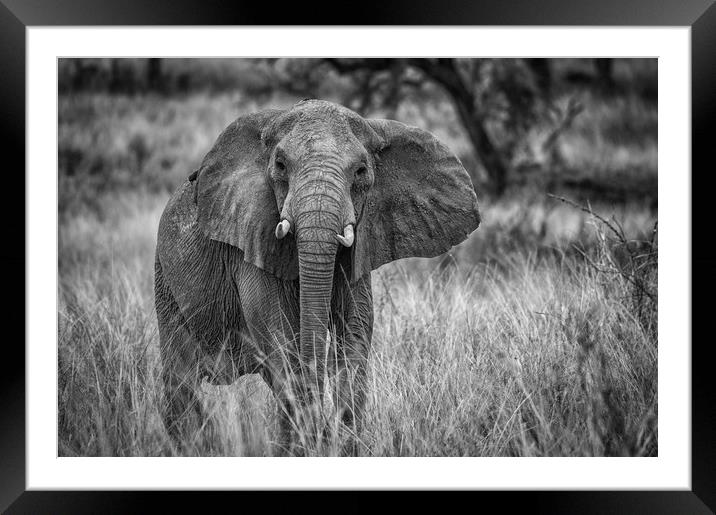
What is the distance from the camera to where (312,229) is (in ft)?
18.4

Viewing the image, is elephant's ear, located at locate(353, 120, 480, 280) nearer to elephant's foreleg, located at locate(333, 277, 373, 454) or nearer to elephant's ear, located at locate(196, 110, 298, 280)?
elephant's foreleg, located at locate(333, 277, 373, 454)

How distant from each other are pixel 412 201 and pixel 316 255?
904 millimetres

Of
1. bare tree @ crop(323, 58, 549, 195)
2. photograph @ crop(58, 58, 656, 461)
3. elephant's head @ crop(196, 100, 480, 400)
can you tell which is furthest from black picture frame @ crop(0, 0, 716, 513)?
bare tree @ crop(323, 58, 549, 195)

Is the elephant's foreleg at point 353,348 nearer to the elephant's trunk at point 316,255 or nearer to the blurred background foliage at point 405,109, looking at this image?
the elephant's trunk at point 316,255

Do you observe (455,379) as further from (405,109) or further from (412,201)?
(405,109)

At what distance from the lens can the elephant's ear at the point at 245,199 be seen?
19.9ft

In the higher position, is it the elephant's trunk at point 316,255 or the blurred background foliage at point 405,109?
the blurred background foliage at point 405,109

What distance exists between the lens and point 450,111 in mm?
14445

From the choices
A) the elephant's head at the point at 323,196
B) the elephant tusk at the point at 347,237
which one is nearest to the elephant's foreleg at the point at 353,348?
the elephant's head at the point at 323,196
